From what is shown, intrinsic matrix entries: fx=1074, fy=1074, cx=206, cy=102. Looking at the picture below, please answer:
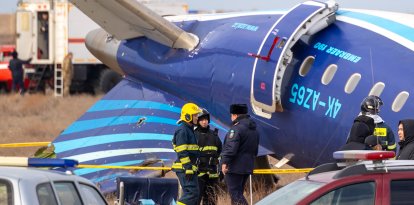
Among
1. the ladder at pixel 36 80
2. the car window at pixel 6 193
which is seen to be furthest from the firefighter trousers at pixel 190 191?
the ladder at pixel 36 80

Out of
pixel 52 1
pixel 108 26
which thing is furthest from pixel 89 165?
pixel 52 1

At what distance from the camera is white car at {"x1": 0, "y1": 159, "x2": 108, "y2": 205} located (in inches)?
322

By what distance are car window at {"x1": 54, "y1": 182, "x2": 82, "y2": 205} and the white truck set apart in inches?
1144

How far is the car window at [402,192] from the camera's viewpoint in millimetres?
8555

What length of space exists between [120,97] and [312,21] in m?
5.16

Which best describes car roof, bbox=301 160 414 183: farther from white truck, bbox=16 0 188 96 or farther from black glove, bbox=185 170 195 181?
white truck, bbox=16 0 188 96

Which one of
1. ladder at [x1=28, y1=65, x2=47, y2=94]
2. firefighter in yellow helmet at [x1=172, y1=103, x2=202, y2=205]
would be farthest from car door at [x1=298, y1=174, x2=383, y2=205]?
ladder at [x1=28, y1=65, x2=47, y2=94]

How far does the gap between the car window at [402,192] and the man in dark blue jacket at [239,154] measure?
5.22m

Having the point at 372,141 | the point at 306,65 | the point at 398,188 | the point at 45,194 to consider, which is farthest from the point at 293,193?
the point at 306,65

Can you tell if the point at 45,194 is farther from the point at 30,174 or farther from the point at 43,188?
the point at 30,174

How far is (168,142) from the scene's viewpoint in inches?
687

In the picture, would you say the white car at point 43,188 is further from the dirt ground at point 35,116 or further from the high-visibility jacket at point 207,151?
the dirt ground at point 35,116

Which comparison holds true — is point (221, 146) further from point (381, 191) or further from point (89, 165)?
point (381, 191)

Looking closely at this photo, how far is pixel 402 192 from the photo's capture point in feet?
28.2
